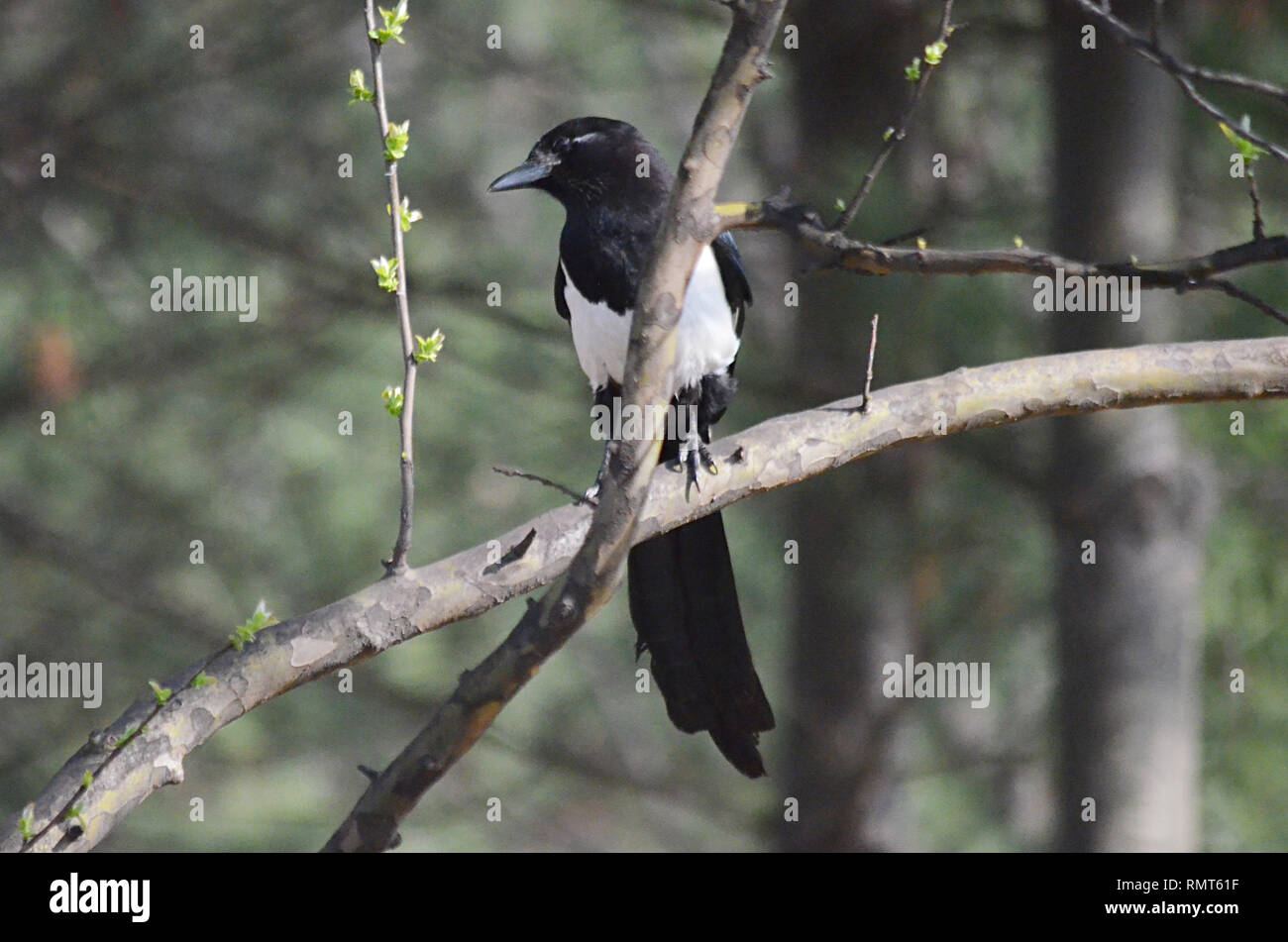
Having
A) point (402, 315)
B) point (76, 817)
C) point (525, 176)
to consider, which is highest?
point (525, 176)

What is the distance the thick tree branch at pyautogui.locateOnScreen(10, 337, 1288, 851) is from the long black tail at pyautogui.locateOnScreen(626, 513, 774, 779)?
0.44 meters

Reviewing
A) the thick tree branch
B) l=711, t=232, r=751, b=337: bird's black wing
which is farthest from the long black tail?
l=711, t=232, r=751, b=337: bird's black wing

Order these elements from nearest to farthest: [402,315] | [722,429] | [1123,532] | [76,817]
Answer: [76,817], [402,315], [1123,532], [722,429]

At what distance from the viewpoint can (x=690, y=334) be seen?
2631 mm

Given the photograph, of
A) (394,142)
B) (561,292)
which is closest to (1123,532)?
(561,292)

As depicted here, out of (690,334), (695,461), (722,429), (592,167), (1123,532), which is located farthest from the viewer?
(722,429)

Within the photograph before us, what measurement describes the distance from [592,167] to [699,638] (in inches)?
40.0

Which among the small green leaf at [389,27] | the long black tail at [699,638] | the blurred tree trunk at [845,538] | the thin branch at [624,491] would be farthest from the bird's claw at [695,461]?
the blurred tree trunk at [845,538]

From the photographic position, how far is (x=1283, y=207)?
369 centimetres

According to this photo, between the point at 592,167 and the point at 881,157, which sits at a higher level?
the point at 592,167

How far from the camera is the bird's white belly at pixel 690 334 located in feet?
8.66

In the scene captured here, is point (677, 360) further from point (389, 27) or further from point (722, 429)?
point (722, 429)
